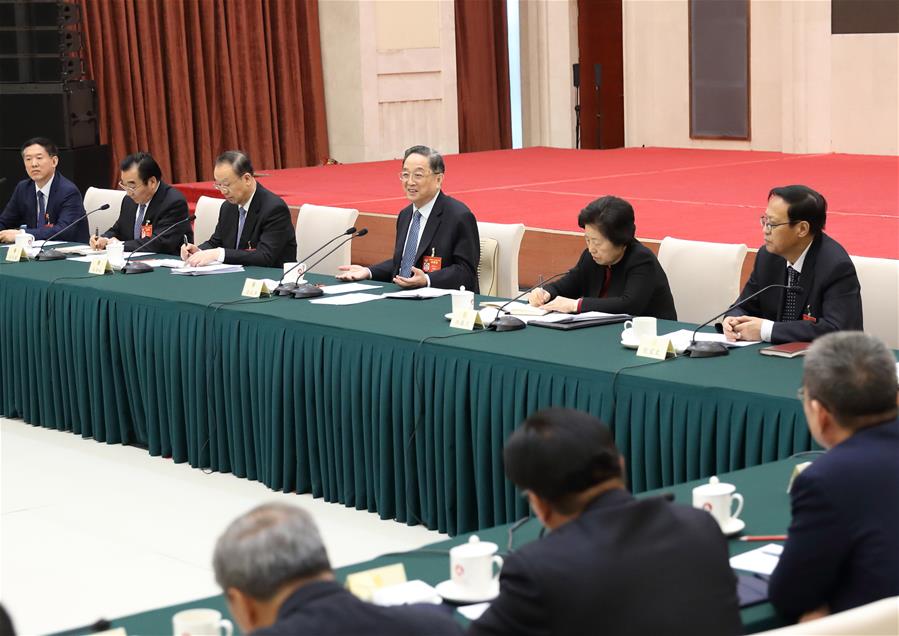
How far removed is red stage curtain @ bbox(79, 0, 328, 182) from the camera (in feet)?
35.0

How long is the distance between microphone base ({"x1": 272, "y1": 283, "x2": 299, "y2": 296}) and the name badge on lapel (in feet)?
1.77

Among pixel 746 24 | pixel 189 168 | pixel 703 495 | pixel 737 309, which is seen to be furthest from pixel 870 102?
pixel 703 495

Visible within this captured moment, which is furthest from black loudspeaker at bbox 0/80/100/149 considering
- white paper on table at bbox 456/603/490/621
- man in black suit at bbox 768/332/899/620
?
man in black suit at bbox 768/332/899/620

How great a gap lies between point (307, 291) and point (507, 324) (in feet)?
3.04

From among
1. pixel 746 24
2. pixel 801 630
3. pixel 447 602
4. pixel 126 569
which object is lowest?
pixel 126 569

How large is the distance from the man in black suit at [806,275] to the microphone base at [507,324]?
596 mm

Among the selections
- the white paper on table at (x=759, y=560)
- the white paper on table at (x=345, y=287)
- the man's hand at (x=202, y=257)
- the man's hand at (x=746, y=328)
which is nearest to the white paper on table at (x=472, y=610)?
the white paper on table at (x=759, y=560)

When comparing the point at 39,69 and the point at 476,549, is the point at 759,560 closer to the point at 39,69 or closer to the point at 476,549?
the point at 476,549

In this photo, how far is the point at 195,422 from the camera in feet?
15.0

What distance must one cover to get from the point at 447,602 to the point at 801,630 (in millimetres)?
649

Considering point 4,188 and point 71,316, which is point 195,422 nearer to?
point 71,316

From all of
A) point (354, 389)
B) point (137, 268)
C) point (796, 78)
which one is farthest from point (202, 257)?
point (796, 78)

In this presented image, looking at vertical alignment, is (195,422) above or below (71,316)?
below

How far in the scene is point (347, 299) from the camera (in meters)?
4.52
